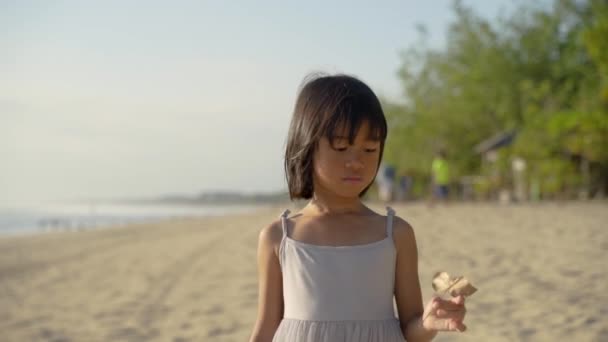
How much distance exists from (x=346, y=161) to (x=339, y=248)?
25 cm

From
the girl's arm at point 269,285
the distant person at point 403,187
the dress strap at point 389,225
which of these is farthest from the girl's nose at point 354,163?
the distant person at point 403,187

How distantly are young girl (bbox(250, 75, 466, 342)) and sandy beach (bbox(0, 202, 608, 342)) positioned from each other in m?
3.12

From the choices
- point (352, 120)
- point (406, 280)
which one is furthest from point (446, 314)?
point (352, 120)

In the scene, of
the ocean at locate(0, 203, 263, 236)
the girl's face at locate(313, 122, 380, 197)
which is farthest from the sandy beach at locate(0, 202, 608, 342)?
the ocean at locate(0, 203, 263, 236)

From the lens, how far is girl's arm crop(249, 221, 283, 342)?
1862mm

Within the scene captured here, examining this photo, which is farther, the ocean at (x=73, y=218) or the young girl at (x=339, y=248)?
the ocean at (x=73, y=218)

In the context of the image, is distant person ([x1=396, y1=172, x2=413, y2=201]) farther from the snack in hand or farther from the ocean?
the snack in hand

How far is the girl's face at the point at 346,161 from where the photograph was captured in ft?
5.76

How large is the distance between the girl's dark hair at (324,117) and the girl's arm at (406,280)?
0.19 meters

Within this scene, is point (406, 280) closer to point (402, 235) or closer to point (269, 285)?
point (402, 235)

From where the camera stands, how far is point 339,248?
1.78 metres

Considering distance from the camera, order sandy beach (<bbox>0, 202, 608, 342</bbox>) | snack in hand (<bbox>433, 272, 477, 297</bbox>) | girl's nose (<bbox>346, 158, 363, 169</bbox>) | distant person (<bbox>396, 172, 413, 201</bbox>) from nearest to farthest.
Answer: snack in hand (<bbox>433, 272, 477, 297</bbox>) → girl's nose (<bbox>346, 158, 363, 169</bbox>) → sandy beach (<bbox>0, 202, 608, 342</bbox>) → distant person (<bbox>396, 172, 413, 201</bbox>)

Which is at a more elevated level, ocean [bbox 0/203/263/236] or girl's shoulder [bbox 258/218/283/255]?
girl's shoulder [bbox 258/218/283/255]

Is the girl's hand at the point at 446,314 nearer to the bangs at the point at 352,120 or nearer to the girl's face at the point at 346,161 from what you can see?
the girl's face at the point at 346,161
